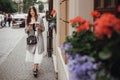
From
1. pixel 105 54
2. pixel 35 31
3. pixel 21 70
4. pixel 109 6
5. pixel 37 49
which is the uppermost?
pixel 109 6

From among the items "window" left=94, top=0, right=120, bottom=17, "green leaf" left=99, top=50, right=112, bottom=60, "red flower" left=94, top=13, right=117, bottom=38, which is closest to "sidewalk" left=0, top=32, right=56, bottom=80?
"window" left=94, top=0, right=120, bottom=17

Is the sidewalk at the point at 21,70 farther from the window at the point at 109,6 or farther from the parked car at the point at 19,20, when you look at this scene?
the parked car at the point at 19,20

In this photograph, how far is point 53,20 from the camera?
13.0 meters

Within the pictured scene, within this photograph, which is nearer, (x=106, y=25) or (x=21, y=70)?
(x=106, y=25)

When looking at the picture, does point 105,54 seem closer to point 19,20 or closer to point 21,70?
point 21,70

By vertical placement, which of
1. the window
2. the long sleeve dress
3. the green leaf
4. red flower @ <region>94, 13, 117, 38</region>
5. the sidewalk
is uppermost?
the window

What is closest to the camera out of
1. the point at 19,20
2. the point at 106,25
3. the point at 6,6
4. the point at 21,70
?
the point at 106,25

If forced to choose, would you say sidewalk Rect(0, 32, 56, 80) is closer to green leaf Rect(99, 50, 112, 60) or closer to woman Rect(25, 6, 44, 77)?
woman Rect(25, 6, 44, 77)

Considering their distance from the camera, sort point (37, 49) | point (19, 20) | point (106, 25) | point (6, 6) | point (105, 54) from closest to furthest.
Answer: point (106, 25) < point (105, 54) < point (37, 49) < point (19, 20) < point (6, 6)

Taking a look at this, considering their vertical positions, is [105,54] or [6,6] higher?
[105,54]

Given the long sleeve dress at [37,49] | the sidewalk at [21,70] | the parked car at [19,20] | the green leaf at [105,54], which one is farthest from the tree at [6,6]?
the green leaf at [105,54]

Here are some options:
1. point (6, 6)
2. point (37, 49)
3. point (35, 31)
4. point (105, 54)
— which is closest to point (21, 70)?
point (37, 49)

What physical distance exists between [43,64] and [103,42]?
11.0m

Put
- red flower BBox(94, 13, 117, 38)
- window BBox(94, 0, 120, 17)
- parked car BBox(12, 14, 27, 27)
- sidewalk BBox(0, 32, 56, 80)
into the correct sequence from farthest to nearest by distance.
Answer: parked car BBox(12, 14, 27, 27), sidewalk BBox(0, 32, 56, 80), window BBox(94, 0, 120, 17), red flower BBox(94, 13, 117, 38)
